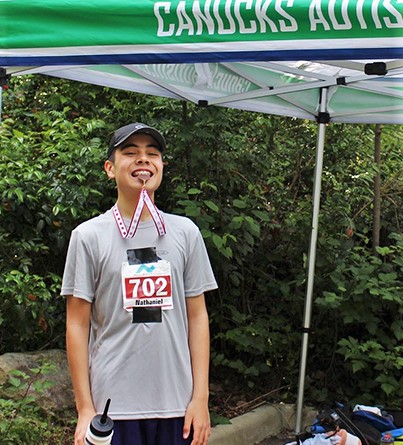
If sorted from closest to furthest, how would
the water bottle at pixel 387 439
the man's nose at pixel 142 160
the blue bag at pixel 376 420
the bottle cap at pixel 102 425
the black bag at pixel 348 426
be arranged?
1. the bottle cap at pixel 102 425
2. the man's nose at pixel 142 160
3. the black bag at pixel 348 426
4. the water bottle at pixel 387 439
5. the blue bag at pixel 376 420

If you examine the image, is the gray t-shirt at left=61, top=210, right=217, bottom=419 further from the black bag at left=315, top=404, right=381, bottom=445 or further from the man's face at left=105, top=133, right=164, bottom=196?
the black bag at left=315, top=404, right=381, bottom=445

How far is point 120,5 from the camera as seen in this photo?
3021 millimetres

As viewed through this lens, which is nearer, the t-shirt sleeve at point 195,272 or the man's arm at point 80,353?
the man's arm at point 80,353

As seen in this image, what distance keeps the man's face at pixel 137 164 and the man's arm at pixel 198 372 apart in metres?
0.44

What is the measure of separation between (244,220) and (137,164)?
321cm

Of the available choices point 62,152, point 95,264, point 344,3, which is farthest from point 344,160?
point 95,264

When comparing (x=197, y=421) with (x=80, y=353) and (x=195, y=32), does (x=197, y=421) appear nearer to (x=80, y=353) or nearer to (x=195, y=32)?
(x=80, y=353)

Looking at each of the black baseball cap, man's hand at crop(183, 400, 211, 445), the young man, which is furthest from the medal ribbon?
man's hand at crop(183, 400, 211, 445)

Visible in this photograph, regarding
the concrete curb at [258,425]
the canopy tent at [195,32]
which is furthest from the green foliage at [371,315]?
the canopy tent at [195,32]

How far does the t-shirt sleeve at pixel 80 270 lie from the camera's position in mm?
2613

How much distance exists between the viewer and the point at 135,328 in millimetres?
2609

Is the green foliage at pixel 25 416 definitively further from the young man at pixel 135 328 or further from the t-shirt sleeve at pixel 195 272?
the t-shirt sleeve at pixel 195 272

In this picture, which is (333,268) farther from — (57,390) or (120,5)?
(120,5)

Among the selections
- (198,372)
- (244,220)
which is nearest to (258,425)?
(244,220)
